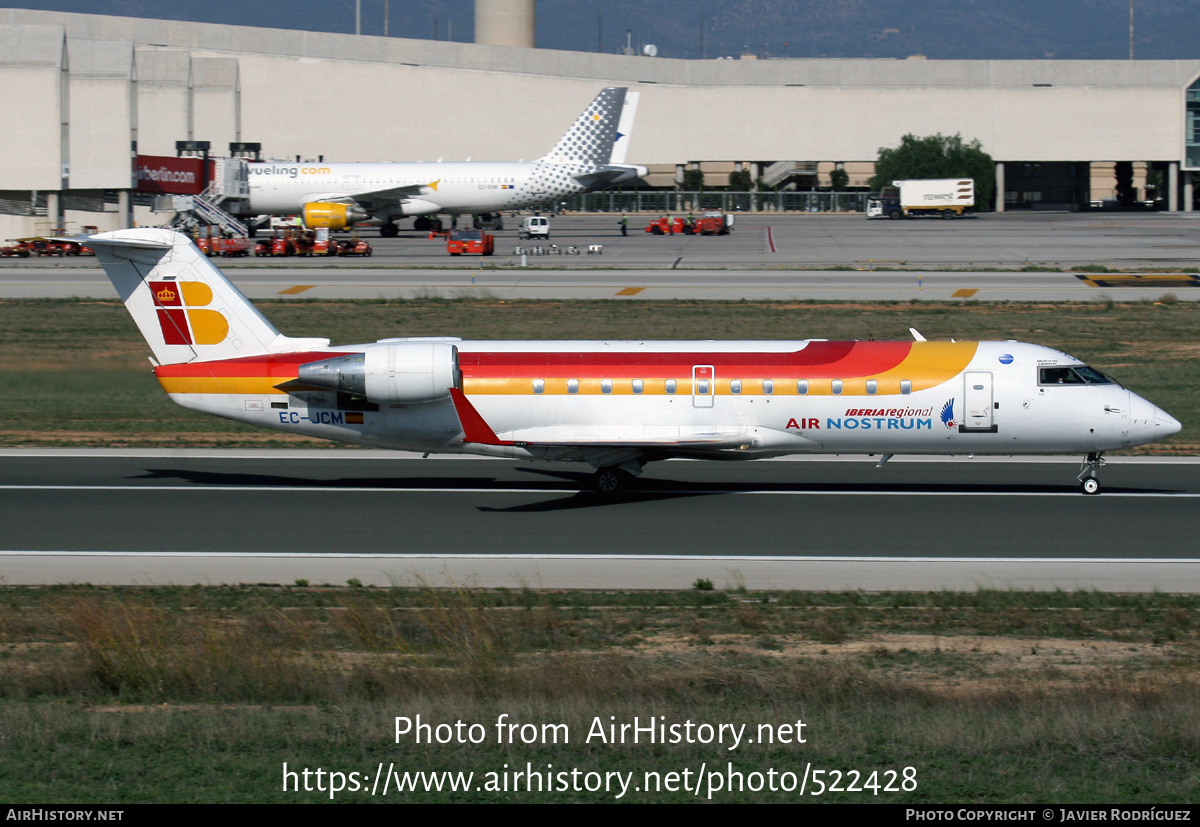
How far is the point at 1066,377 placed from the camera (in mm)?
24641

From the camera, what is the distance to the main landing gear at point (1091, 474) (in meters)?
25.4

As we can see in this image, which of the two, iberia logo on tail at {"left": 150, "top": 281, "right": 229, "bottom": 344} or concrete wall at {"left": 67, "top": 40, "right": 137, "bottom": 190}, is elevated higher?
concrete wall at {"left": 67, "top": 40, "right": 137, "bottom": 190}

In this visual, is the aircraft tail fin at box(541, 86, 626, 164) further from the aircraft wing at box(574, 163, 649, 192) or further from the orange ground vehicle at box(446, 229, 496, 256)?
the orange ground vehicle at box(446, 229, 496, 256)

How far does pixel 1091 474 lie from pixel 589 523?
1054 centimetres

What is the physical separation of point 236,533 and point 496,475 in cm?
707

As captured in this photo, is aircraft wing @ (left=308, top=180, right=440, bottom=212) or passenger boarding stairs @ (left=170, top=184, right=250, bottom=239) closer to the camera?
passenger boarding stairs @ (left=170, top=184, right=250, bottom=239)

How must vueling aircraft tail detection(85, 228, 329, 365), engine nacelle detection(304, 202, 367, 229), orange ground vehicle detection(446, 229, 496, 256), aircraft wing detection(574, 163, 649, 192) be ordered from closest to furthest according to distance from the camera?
vueling aircraft tail detection(85, 228, 329, 365) < orange ground vehicle detection(446, 229, 496, 256) < engine nacelle detection(304, 202, 367, 229) < aircraft wing detection(574, 163, 649, 192)

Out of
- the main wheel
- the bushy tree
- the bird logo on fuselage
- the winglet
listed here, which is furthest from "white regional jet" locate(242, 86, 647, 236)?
the bird logo on fuselage

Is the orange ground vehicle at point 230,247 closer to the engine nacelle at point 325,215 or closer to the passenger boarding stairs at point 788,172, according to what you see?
the engine nacelle at point 325,215

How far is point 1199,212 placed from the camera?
401 ft

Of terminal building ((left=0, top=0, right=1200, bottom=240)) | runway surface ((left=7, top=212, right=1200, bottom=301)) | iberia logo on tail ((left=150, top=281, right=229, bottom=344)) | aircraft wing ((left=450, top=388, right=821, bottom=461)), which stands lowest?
aircraft wing ((left=450, top=388, right=821, bottom=461))

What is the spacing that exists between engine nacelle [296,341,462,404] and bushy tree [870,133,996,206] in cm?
10933

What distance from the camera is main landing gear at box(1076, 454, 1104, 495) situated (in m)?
25.4

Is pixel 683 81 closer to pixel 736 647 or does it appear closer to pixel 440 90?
pixel 440 90
